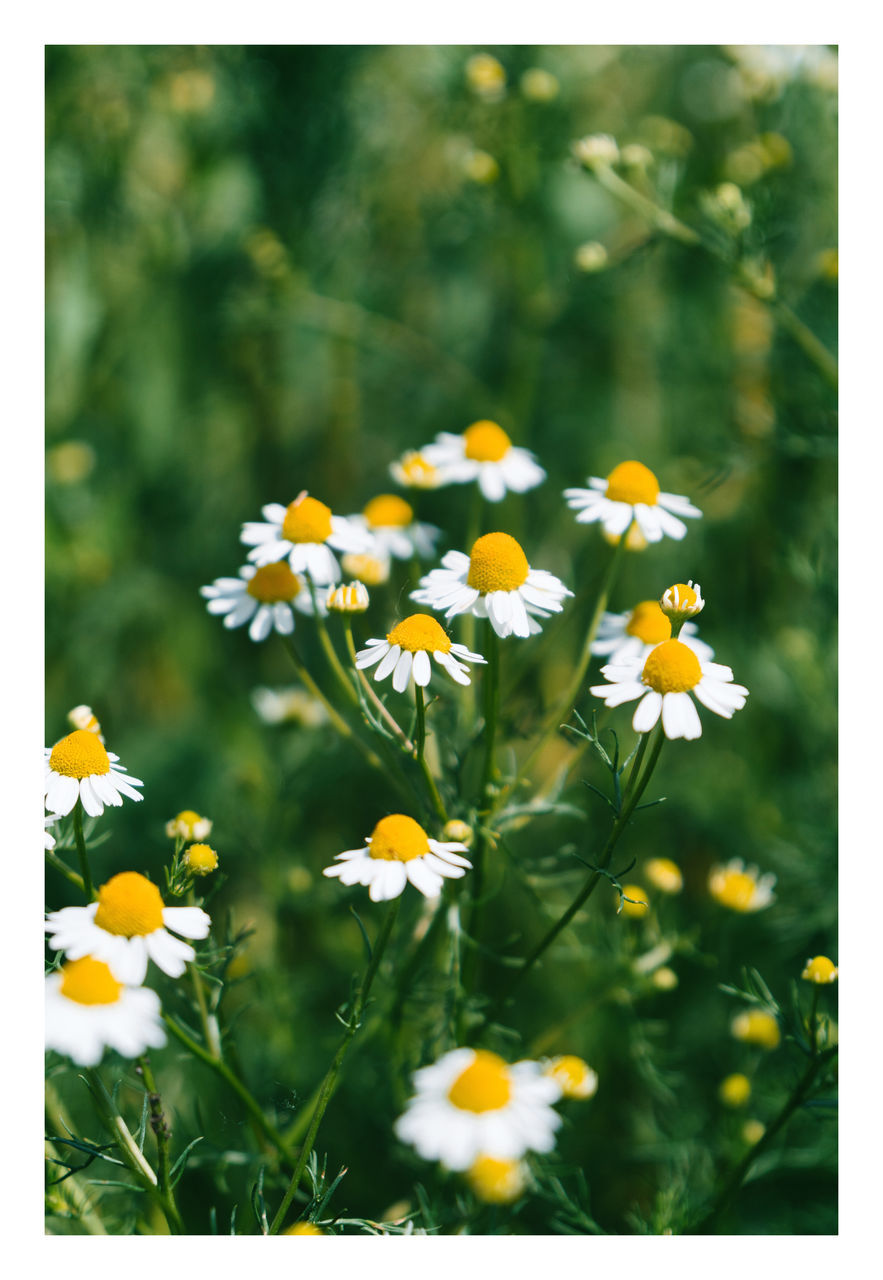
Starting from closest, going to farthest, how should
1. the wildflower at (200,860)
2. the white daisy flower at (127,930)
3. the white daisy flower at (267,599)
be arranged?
the white daisy flower at (127,930)
the wildflower at (200,860)
the white daisy flower at (267,599)

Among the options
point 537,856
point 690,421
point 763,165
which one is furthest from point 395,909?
point 690,421

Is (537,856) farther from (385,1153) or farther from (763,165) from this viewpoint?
(763,165)

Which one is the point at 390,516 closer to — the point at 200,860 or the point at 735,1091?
the point at 200,860

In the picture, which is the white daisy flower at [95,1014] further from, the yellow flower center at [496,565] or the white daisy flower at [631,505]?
the white daisy flower at [631,505]

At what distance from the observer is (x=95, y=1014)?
2.24 feet

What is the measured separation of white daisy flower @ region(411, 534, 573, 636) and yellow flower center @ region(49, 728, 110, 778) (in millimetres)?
318

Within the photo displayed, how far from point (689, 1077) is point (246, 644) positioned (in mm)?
1125

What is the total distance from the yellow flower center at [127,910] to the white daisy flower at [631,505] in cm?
57

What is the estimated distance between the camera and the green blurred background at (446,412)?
1511mm

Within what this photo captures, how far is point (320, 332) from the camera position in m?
2.03

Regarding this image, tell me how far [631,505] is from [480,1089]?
0.64 metres

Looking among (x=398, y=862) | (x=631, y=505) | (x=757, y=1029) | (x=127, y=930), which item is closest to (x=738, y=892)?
(x=757, y=1029)

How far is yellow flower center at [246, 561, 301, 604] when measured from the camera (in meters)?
1.08

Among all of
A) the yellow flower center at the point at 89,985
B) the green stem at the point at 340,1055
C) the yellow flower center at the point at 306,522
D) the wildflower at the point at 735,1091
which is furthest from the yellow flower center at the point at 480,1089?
the wildflower at the point at 735,1091
